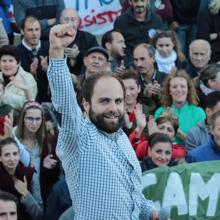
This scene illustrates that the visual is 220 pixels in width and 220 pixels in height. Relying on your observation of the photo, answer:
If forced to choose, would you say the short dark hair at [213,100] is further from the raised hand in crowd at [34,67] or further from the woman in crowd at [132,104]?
the raised hand in crowd at [34,67]

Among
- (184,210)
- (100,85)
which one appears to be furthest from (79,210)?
(184,210)

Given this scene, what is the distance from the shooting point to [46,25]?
→ 11031 millimetres

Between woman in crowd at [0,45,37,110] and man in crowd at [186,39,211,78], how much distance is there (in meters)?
2.11

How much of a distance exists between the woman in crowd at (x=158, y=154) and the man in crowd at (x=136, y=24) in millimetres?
3573

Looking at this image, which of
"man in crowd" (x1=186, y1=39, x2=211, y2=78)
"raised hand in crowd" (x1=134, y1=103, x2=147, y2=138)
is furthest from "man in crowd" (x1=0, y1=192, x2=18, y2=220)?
"man in crowd" (x1=186, y1=39, x2=211, y2=78)

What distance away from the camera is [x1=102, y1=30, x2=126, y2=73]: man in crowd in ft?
33.8

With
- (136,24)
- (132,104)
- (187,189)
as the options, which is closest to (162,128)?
(132,104)

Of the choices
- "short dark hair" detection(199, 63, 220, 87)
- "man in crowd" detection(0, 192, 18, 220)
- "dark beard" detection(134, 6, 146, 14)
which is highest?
"dark beard" detection(134, 6, 146, 14)

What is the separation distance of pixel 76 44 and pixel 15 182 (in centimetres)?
340

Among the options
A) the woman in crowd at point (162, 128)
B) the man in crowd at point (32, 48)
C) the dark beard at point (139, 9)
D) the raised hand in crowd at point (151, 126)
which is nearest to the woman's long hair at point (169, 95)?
the woman in crowd at point (162, 128)

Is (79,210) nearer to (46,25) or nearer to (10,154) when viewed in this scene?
(10,154)

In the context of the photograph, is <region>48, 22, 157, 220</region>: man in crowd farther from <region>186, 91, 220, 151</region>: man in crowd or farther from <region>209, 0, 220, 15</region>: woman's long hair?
<region>209, 0, 220, 15</region>: woman's long hair

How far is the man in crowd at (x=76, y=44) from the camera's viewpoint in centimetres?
1043

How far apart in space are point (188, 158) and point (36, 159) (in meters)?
1.50
